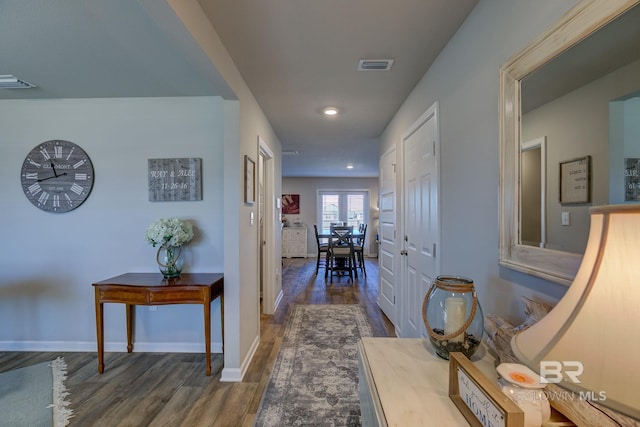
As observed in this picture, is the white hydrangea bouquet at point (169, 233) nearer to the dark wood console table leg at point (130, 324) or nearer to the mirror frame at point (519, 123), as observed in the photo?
the dark wood console table leg at point (130, 324)

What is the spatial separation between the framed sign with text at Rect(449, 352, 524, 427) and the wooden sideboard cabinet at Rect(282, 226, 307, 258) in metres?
7.82

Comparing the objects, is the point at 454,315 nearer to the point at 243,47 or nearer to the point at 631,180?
the point at 631,180

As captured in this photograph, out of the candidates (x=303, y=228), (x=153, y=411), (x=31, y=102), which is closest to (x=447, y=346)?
(x=153, y=411)

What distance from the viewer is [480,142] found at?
4.73ft

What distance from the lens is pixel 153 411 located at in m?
1.85

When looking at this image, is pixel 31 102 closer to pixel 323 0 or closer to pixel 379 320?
pixel 323 0

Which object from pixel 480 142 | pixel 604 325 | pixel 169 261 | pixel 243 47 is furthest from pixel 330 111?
pixel 604 325

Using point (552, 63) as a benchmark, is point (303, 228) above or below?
below

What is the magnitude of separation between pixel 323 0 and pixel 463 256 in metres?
1.53

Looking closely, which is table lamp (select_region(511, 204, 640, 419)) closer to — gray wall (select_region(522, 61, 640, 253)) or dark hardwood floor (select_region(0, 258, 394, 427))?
gray wall (select_region(522, 61, 640, 253))

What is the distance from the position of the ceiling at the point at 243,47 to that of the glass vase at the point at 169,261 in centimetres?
136

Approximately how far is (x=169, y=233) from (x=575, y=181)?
2.47 meters

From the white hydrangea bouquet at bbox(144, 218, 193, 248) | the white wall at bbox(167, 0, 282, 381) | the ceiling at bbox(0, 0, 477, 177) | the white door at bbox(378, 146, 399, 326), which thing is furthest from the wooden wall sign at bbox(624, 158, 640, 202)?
the white hydrangea bouquet at bbox(144, 218, 193, 248)

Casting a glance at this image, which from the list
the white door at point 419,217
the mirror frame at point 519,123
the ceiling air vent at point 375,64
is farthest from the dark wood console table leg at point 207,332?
the ceiling air vent at point 375,64
